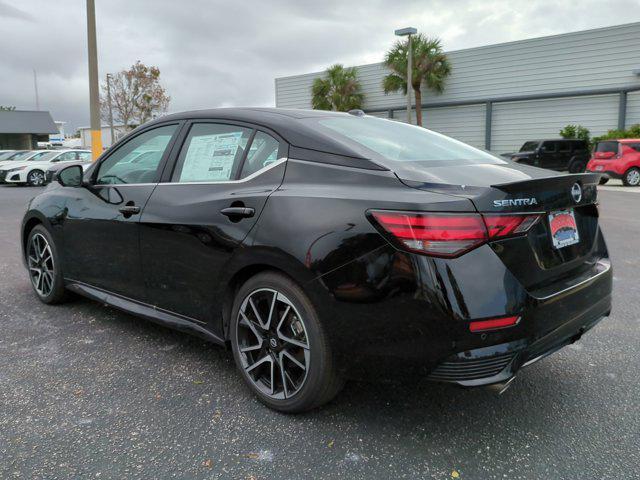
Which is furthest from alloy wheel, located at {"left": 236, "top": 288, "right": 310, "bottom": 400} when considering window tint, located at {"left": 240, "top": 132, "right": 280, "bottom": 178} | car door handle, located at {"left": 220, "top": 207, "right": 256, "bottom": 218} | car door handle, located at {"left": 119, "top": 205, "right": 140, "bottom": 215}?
car door handle, located at {"left": 119, "top": 205, "right": 140, "bottom": 215}

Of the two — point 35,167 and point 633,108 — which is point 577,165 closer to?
point 633,108

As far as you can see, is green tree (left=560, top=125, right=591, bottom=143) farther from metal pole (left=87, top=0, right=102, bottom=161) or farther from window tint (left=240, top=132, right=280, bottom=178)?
window tint (left=240, top=132, right=280, bottom=178)

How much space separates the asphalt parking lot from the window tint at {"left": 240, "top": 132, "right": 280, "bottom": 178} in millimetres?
1178

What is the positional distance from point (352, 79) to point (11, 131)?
39873mm

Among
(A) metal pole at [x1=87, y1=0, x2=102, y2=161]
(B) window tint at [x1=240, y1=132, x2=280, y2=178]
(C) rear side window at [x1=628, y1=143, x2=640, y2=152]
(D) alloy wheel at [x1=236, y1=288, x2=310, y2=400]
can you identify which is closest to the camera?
(D) alloy wheel at [x1=236, y1=288, x2=310, y2=400]

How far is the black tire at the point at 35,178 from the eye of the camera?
20.7 meters

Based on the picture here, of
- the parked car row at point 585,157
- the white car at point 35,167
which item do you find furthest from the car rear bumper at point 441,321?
the white car at point 35,167

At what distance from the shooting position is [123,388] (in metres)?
2.92

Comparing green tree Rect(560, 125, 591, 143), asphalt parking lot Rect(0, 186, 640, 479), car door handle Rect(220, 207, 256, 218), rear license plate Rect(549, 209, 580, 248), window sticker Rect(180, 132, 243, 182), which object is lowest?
asphalt parking lot Rect(0, 186, 640, 479)

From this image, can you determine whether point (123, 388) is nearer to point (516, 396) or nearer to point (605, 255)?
point (516, 396)

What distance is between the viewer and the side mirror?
3936 mm

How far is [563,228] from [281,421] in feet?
5.20

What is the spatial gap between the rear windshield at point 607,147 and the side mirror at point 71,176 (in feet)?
59.1

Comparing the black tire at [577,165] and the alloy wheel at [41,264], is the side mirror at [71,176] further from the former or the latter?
the black tire at [577,165]
